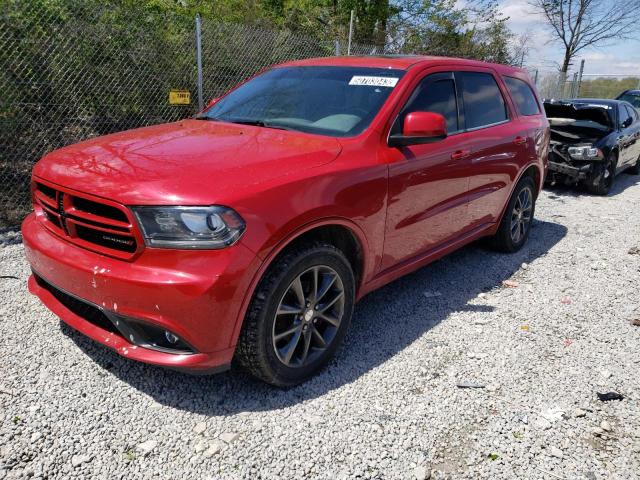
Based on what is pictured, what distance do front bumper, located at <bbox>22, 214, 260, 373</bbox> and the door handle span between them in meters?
2.03

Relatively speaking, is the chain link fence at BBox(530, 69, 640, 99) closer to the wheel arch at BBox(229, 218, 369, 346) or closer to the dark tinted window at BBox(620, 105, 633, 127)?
the dark tinted window at BBox(620, 105, 633, 127)

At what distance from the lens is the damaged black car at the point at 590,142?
323 inches

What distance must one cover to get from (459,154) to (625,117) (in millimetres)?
7131

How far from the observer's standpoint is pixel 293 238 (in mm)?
2592

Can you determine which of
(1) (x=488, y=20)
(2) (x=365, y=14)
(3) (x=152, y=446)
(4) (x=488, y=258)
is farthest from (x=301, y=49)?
(1) (x=488, y=20)

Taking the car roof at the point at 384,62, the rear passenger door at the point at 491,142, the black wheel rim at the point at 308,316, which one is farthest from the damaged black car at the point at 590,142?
the black wheel rim at the point at 308,316

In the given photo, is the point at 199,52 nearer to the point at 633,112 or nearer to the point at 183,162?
the point at 183,162

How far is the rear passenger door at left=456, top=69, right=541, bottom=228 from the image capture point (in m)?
4.14

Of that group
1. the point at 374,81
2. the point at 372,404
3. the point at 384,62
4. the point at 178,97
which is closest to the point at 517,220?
the point at 384,62

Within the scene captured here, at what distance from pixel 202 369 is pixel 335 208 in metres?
1.08

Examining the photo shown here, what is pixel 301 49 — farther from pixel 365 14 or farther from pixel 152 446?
pixel 152 446

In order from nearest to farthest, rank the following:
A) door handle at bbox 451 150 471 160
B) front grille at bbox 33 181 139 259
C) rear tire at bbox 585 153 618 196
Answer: front grille at bbox 33 181 139 259 → door handle at bbox 451 150 471 160 → rear tire at bbox 585 153 618 196

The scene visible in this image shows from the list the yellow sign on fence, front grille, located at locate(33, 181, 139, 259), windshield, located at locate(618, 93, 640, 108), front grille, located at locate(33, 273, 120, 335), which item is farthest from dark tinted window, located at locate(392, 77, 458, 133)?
windshield, located at locate(618, 93, 640, 108)

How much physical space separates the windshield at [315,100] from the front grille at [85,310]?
160 cm
